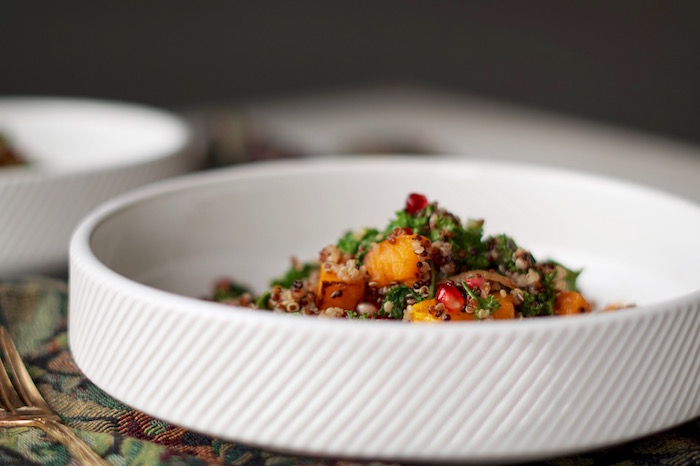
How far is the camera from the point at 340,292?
1254 millimetres

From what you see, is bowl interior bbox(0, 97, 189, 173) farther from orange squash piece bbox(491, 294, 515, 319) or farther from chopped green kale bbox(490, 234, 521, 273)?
orange squash piece bbox(491, 294, 515, 319)

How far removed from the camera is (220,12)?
7.16 m

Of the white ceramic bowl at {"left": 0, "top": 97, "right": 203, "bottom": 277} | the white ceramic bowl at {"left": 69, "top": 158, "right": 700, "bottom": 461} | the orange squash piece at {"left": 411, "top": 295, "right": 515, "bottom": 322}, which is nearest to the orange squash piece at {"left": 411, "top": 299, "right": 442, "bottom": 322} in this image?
the orange squash piece at {"left": 411, "top": 295, "right": 515, "bottom": 322}

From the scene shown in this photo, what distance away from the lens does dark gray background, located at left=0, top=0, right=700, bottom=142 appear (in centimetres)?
653

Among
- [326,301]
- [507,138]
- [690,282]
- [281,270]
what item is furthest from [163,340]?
[507,138]

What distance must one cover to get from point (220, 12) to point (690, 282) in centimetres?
634

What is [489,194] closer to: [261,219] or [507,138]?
[261,219]

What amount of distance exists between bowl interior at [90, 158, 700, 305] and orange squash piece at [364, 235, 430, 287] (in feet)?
1.54

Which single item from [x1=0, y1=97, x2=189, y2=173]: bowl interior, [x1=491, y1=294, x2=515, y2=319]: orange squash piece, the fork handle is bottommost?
[x1=0, y1=97, x2=189, y2=173]: bowl interior

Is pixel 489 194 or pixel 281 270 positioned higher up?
pixel 489 194

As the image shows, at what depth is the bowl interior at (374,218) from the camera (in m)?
1.54

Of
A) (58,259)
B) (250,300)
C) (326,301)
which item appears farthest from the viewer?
(58,259)

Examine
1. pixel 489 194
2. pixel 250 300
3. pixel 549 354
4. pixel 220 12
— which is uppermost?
pixel 549 354

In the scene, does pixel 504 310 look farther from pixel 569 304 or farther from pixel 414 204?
pixel 414 204
